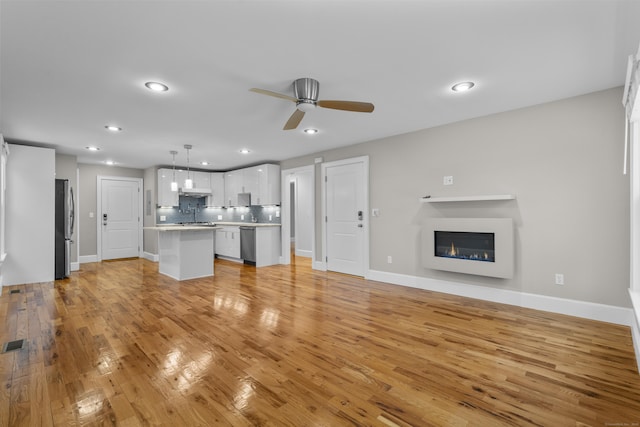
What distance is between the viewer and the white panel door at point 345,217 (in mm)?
5422

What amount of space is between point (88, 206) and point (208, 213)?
277 centimetres

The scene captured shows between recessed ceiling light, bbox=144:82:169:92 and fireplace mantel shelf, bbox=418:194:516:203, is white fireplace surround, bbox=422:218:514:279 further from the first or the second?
recessed ceiling light, bbox=144:82:169:92

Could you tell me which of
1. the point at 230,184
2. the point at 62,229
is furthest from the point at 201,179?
the point at 62,229

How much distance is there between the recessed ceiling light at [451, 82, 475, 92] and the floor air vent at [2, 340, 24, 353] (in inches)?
183

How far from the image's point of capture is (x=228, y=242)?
24.6 feet

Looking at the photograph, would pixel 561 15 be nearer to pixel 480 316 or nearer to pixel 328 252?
pixel 480 316

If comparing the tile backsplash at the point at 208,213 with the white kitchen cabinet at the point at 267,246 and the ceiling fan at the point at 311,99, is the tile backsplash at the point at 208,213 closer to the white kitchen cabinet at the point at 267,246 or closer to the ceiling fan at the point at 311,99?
the white kitchen cabinet at the point at 267,246

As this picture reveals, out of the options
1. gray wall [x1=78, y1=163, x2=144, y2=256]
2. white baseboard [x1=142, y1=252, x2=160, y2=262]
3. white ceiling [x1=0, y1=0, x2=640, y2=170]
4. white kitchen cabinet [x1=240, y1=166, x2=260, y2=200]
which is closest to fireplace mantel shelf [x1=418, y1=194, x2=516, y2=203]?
white ceiling [x1=0, y1=0, x2=640, y2=170]

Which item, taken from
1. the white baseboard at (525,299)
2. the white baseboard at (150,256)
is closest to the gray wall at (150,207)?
the white baseboard at (150,256)

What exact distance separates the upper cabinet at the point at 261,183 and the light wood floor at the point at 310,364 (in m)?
3.35

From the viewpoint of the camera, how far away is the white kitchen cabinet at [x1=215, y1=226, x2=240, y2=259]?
283 inches

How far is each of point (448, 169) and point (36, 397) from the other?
4662 mm

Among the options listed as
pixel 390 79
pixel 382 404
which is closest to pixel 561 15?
pixel 390 79

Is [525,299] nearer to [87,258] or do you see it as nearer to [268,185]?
[268,185]
